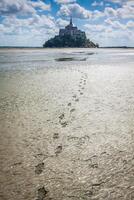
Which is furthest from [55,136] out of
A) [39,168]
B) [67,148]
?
[39,168]

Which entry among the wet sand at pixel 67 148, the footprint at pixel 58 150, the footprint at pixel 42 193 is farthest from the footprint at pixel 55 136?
the footprint at pixel 42 193

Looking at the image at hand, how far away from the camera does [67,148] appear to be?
7027 millimetres

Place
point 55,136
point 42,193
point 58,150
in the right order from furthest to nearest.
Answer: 1. point 55,136
2. point 58,150
3. point 42,193

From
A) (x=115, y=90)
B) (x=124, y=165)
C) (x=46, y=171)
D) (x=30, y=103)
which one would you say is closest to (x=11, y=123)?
(x=30, y=103)

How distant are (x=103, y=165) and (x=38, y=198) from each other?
1.76 meters

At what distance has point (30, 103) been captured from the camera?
12664 millimetres

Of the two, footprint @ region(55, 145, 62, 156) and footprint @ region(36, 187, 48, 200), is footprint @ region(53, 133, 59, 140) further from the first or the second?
footprint @ region(36, 187, 48, 200)

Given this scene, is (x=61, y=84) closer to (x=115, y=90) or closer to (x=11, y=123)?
(x=115, y=90)

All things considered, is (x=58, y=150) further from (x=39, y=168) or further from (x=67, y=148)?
(x=39, y=168)

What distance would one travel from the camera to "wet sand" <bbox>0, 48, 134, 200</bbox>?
5.13 metres

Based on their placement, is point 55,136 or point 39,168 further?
point 55,136

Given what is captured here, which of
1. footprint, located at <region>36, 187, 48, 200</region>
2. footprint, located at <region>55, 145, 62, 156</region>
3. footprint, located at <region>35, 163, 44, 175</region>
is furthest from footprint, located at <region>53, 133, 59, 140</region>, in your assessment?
footprint, located at <region>36, 187, 48, 200</region>

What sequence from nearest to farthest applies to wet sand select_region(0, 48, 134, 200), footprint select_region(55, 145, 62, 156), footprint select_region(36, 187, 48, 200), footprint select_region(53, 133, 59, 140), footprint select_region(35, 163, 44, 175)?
1. footprint select_region(36, 187, 48, 200)
2. wet sand select_region(0, 48, 134, 200)
3. footprint select_region(35, 163, 44, 175)
4. footprint select_region(55, 145, 62, 156)
5. footprint select_region(53, 133, 59, 140)

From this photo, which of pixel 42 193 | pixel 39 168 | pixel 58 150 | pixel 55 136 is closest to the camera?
pixel 42 193
